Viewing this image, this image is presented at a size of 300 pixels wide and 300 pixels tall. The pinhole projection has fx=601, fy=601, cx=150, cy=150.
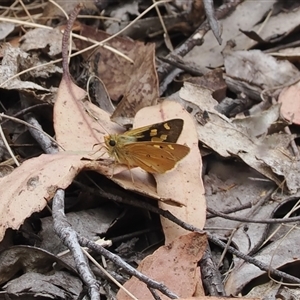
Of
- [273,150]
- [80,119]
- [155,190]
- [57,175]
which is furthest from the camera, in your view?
[273,150]

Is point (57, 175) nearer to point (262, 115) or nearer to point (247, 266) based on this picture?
point (247, 266)

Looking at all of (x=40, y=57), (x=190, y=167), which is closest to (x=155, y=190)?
(x=190, y=167)

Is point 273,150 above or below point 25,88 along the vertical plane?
below

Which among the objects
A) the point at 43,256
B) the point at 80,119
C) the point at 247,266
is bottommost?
the point at 247,266

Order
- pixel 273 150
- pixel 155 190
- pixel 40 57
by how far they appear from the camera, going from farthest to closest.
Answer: pixel 40 57 < pixel 273 150 < pixel 155 190

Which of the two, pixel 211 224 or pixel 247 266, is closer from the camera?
pixel 247 266

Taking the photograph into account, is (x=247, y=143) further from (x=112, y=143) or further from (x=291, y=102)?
(x=112, y=143)

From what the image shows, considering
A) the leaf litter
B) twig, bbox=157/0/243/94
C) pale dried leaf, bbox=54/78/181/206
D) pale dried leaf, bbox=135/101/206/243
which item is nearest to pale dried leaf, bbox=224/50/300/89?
the leaf litter

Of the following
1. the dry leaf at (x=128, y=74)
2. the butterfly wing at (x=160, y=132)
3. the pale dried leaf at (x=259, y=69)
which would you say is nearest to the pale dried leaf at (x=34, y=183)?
the butterfly wing at (x=160, y=132)
